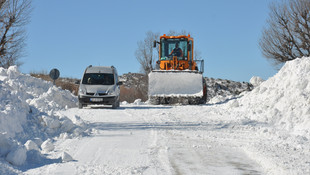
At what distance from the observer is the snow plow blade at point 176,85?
20.5 m

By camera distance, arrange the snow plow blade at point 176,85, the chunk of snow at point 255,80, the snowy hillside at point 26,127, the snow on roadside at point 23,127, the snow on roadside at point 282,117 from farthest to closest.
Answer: the chunk of snow at point 255,80
the snow plow blade at point 176,85
the snow on roadside at point 282,117
the snowy hillside at point 26,127
the snow on roadside at point 23,127

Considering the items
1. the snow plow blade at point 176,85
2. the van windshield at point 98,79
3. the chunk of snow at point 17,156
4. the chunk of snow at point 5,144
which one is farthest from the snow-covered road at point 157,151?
the snow plow blade at point 176,85

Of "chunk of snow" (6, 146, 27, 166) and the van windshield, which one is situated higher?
the van windshield

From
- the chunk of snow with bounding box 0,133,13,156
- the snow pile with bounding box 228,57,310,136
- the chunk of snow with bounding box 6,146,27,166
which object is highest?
the snow pile with bounding box 228,57,310,136

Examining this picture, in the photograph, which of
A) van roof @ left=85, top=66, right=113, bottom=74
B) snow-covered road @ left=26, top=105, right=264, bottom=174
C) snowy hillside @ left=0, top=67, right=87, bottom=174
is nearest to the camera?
snow-covered road @ left=26, top=105, right=264, bottom=174

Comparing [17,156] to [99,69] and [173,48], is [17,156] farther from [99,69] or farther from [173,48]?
[173,48]

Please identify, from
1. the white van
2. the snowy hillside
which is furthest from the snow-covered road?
the white van

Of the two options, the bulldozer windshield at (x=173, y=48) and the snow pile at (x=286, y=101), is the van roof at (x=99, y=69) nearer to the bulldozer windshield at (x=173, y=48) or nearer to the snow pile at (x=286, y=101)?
the bulldozer windshield at (x=173, y=48)

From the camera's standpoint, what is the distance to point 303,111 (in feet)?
34.6

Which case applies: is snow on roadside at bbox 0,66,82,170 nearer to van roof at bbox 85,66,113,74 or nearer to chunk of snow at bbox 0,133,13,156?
chunk of snow at bbox 0,133,13,156

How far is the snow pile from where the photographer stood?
1040cm

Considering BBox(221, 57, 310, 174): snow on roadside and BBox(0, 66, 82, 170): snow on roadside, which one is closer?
BBox(0, 66, 82, 170): snow on roadside

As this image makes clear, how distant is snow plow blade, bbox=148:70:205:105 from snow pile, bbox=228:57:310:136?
4.59 meters

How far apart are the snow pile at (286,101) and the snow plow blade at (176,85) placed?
4.59m
